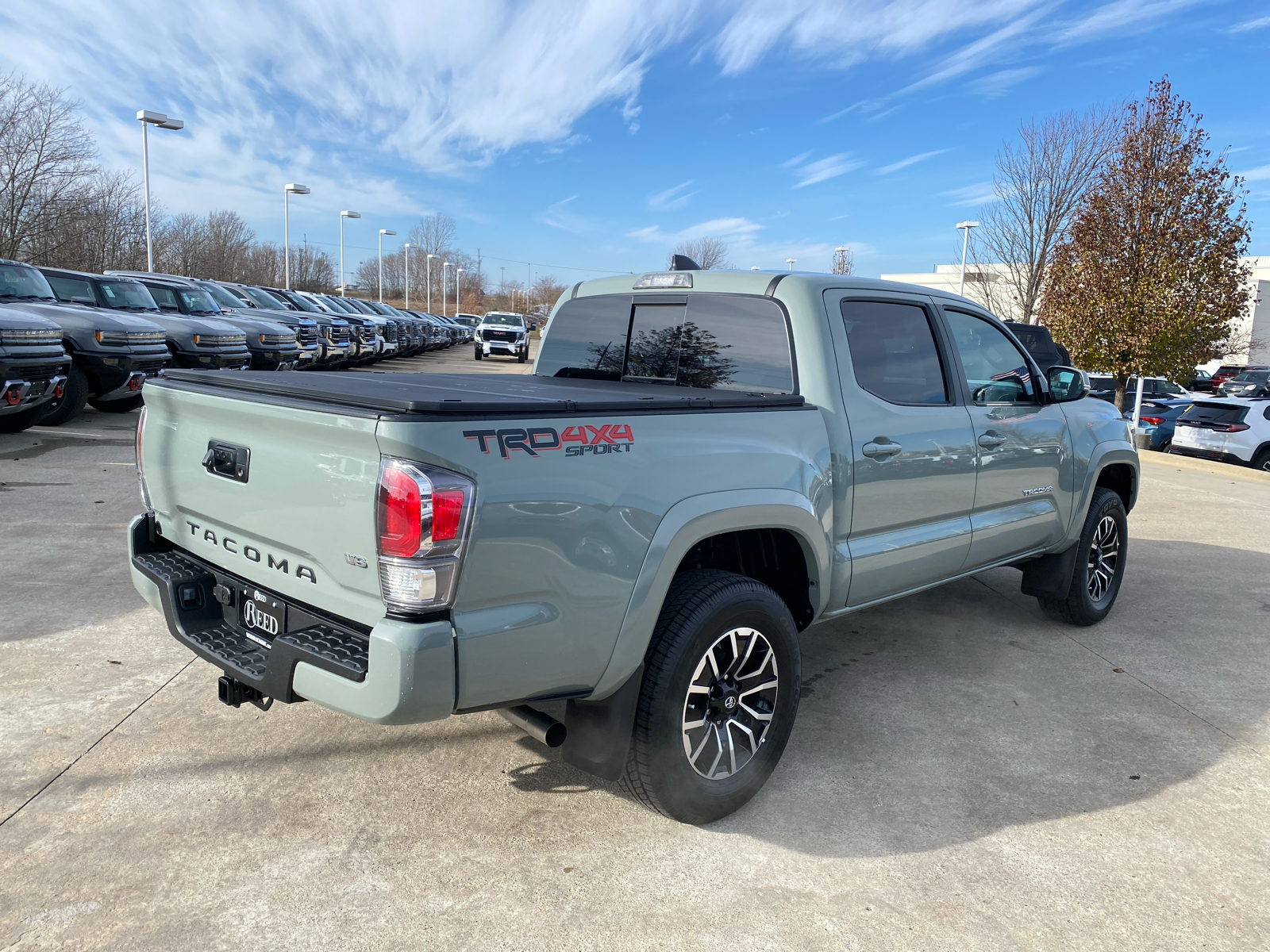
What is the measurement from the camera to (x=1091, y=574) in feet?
17.7

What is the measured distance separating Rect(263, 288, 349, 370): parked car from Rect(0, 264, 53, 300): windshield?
7.70 metres

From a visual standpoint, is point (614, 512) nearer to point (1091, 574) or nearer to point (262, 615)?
point (262, 615)

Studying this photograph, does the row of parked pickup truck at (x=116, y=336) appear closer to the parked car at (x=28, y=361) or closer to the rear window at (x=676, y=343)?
the parked car at (x=28, y=361)

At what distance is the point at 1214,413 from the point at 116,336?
17.2 meters

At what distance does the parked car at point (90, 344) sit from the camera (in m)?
10.7

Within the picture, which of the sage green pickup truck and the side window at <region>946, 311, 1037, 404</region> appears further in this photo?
the side window at <region>946, 311, 1037, 404</region>

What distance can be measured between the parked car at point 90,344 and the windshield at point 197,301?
9.96ft

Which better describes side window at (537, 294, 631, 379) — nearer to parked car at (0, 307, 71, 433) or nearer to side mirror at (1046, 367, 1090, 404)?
side mirror at (1046, 367, 1090, 404)

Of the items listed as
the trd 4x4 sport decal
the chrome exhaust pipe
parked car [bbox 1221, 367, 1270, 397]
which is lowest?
the chrome exhaust pipe

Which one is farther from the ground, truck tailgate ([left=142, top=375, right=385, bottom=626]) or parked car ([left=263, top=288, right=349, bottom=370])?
parked car ([left=263, top=288, right=349, bottom=370])

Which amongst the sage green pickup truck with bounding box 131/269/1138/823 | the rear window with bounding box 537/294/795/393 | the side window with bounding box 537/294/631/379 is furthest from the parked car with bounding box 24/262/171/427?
the sage green pickup truck with bounding box 131/269/1138/823

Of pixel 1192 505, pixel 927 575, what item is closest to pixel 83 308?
pixel 927 575

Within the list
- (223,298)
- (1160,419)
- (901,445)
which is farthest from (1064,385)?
(223,298)

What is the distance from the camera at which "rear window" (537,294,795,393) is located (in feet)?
12.1
